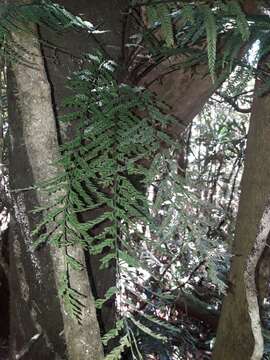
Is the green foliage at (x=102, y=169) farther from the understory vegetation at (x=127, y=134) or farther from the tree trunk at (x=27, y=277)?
the tree trunk at (x=27, y=277)

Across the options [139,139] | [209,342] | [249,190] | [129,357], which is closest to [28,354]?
[129,357]

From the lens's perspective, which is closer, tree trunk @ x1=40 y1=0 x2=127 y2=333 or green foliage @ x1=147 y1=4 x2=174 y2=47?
green foliage @ x1=147 y1=4 x2=174 y2=47

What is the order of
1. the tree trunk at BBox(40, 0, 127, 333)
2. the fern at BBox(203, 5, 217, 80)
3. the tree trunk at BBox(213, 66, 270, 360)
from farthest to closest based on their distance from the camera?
the tree trunk at BBox(213, 66, 270, 360) < the tree trunk at BBox(40, 0, 127, 333) < the fern at BBox(203, 5, 217, 80)

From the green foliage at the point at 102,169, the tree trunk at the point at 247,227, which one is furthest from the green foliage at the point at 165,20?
the tree trunk at the point at 247,227

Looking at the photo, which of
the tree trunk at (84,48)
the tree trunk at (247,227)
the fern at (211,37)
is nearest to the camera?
the fern at (211,37)

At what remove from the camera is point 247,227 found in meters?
1.57

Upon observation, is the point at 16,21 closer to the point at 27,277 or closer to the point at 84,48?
the point at 84,48

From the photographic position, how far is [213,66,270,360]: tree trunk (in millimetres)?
1511

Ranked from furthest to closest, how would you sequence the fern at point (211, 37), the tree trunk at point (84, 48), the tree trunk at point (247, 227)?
the tree trunk at point (247, 227)
the tree trunk at point (84, 48)
the fern at point (211, 37)

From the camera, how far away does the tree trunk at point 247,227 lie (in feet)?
4.96

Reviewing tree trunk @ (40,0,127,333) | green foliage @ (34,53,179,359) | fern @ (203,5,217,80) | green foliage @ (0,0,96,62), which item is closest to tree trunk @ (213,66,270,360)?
tree trunk @ (40,0,127,333)

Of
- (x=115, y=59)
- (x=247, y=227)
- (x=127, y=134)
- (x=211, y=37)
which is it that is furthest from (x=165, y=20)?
(x=247, y=227)

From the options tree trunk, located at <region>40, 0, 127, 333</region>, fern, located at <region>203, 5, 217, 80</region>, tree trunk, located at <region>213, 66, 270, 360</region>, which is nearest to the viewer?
fern, located at <region>203, 5, 217, 80</region>

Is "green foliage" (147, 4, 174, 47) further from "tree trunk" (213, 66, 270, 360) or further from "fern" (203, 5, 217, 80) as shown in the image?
"tree trunk" (213, 66, 270, 360)
